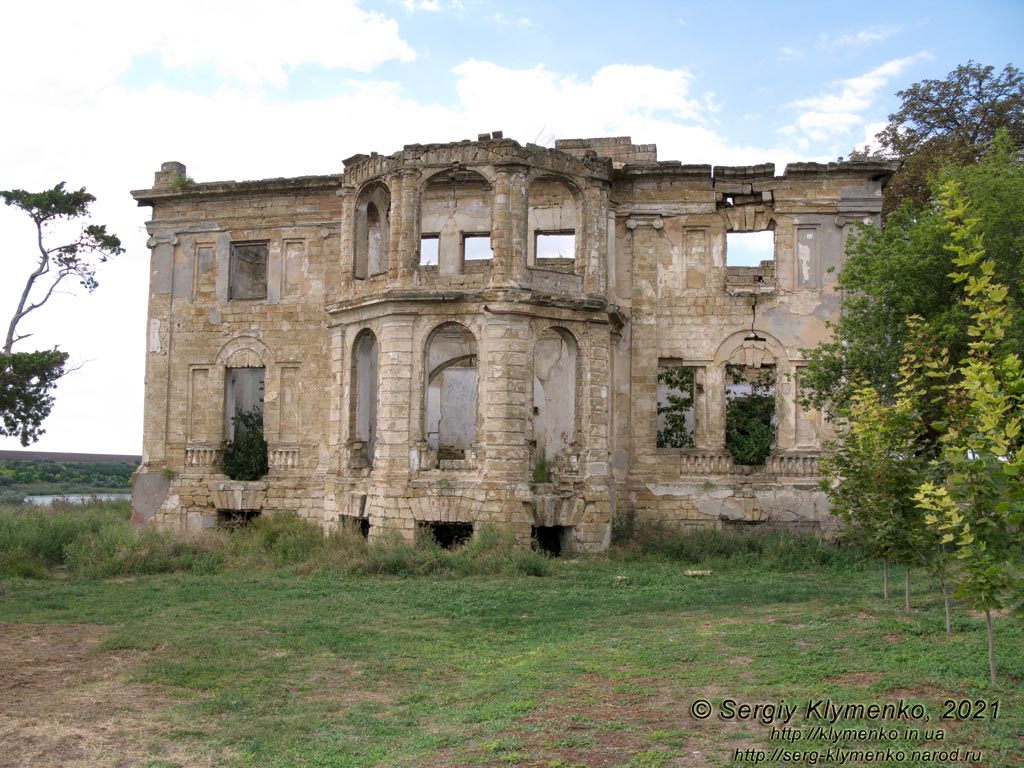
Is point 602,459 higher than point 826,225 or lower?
lower

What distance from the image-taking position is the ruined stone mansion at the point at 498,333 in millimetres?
Answer: 17172

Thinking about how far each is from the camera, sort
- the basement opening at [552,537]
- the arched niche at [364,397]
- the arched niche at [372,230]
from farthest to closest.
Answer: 1. the arched niche at [372,230]
2. the arched niche at [364,397]
3. the basement opening at [552,537]

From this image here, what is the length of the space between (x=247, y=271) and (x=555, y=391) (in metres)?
8.41

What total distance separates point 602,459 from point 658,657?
848 centimetres

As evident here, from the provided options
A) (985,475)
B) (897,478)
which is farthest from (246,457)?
(985,475)

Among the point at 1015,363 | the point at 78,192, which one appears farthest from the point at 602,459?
the point at 78,192

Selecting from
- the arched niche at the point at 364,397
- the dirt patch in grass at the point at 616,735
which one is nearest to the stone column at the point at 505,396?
the arched niche at the point at 364,397

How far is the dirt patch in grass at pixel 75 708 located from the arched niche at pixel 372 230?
9.91m

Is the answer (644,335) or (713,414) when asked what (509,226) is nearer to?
(644,335)

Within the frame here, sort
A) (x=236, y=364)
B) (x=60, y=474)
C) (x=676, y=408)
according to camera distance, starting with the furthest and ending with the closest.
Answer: (x=60, y=474) → (x=236, y=364) → (x=676, y=408)

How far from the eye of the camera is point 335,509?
18.1 metres

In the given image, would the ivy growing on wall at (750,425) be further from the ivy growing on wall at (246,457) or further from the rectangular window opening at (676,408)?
the ivy growing on wall at (246,457)

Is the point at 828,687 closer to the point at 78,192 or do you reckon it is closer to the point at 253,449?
the point at 253,449

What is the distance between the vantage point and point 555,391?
18.8 meters
